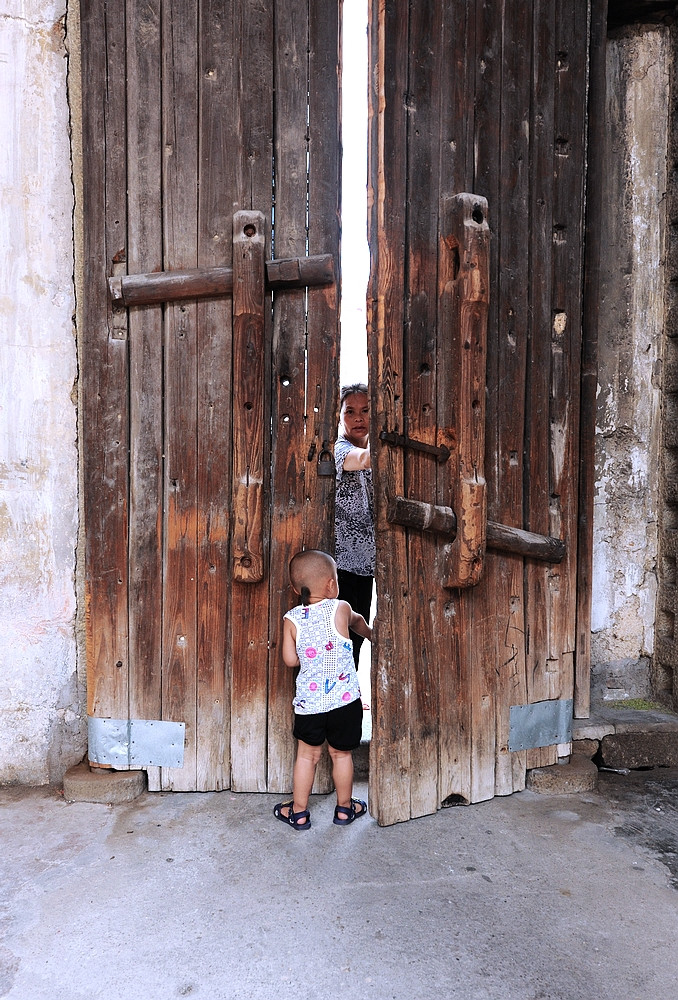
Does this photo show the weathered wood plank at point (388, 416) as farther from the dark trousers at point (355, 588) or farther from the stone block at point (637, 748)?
the stone block at point (637, 748)

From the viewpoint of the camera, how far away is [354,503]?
10.5 feet

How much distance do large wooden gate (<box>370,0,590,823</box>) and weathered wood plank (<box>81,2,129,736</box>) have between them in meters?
0.94

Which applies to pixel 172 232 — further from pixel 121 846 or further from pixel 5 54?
pixel 121 846

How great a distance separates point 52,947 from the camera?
195 cm

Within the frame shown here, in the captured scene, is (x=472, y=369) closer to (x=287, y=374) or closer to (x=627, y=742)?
(x=287, y=374)

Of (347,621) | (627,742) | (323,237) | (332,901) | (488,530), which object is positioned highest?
(323,237)

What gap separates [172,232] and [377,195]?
763mm

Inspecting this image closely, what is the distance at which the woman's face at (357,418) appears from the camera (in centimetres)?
325

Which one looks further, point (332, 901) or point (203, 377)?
point (203, 377)

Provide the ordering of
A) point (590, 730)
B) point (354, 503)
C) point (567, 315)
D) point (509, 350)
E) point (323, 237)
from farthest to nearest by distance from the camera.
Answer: point (354, 503)
point (590, 730)
point (567, 315)
point (509, 350)
point (323, 237)

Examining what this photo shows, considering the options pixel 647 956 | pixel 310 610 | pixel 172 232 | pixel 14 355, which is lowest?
pixel 647 956

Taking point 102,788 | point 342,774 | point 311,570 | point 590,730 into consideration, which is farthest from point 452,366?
point 102,788

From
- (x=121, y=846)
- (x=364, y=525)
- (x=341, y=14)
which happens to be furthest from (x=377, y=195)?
(x=121, y=846)

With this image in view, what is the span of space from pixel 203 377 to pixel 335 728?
4.48 ft
